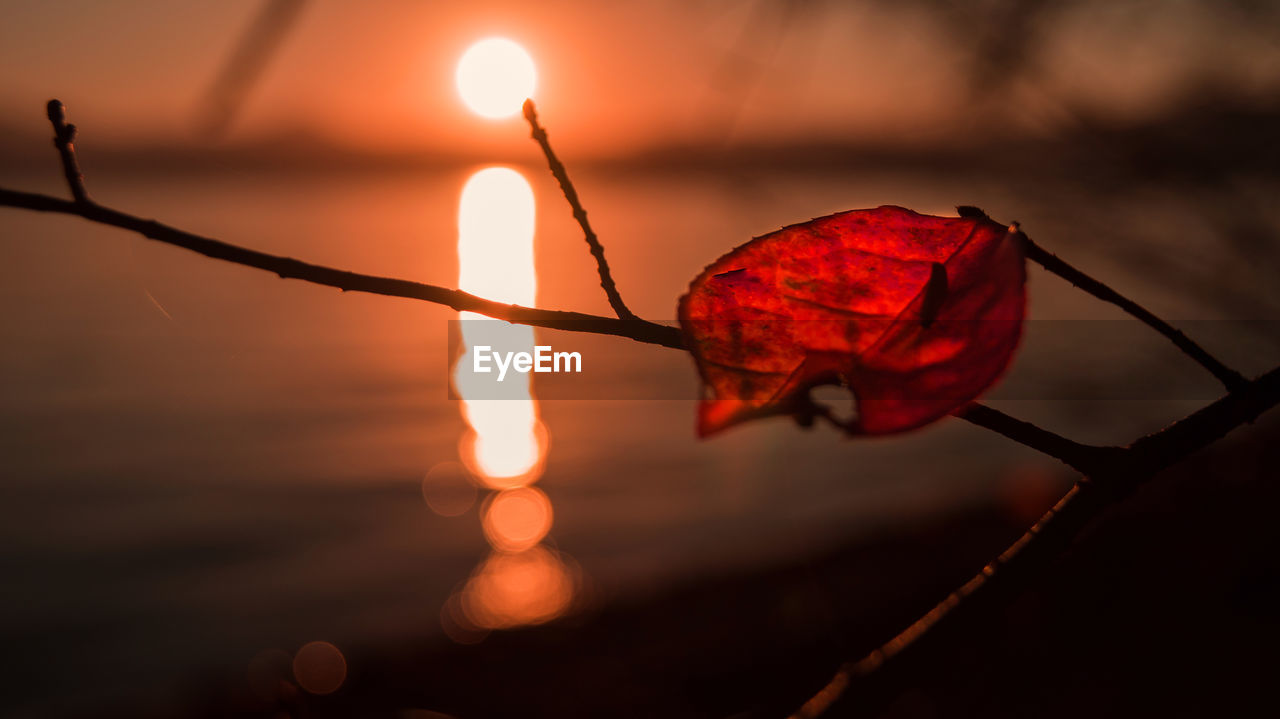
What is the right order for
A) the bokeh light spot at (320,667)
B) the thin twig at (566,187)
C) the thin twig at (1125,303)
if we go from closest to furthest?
the thin twig at (1125,303) → the thin twig at (566,187) → the bokeh light spot at (320,667)

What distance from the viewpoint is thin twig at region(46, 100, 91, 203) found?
46 cm

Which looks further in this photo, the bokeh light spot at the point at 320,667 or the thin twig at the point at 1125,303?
the bokeh light spot at the point at 320,667

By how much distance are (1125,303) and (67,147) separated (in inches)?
28.0

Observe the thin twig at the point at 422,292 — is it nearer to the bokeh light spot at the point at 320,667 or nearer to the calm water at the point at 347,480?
the calm water at the point at 347,480

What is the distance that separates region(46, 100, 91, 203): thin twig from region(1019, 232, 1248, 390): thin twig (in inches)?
21.1

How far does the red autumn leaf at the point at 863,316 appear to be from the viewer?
41 cm

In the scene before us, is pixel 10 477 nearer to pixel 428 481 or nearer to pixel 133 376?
pixel 133 376

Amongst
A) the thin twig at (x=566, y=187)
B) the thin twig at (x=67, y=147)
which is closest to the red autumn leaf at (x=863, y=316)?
the thin twig at (x=566, y=187)

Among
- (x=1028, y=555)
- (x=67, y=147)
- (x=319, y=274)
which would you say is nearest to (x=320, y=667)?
(x=67, y=147)

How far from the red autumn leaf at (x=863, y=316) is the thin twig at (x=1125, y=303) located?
33 mm

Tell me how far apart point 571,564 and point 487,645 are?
6.46 ft

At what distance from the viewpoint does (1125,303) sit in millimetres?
503

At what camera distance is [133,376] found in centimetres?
1340

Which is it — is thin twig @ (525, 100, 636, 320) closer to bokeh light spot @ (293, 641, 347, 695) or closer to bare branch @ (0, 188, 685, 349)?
bare branch @ (0, 188, 685, 349)
